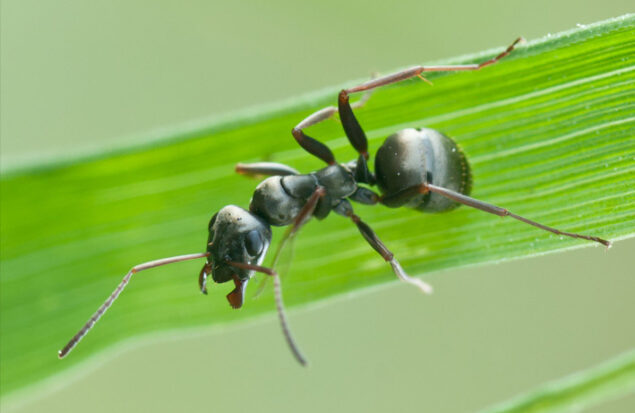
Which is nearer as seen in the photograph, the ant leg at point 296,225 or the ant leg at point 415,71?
the ant leg at point 415,71

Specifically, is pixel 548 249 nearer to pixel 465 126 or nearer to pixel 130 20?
pixel 465 126

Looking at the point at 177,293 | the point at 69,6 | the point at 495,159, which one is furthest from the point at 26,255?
the point at 69,6

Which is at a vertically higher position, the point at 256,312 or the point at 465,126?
the point at 465,126

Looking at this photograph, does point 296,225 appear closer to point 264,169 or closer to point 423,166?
point 264,169

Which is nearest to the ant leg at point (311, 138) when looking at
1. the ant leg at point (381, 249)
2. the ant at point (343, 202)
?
the ant at point (343, 202)

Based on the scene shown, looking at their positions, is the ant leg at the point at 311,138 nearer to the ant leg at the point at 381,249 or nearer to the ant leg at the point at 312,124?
the ant leg at the point at 312,124

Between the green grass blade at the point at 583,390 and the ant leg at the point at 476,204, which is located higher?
the ant leg at the point at 476,204

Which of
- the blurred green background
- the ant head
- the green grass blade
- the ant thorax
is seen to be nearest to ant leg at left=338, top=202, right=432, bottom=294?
the ant thorax
